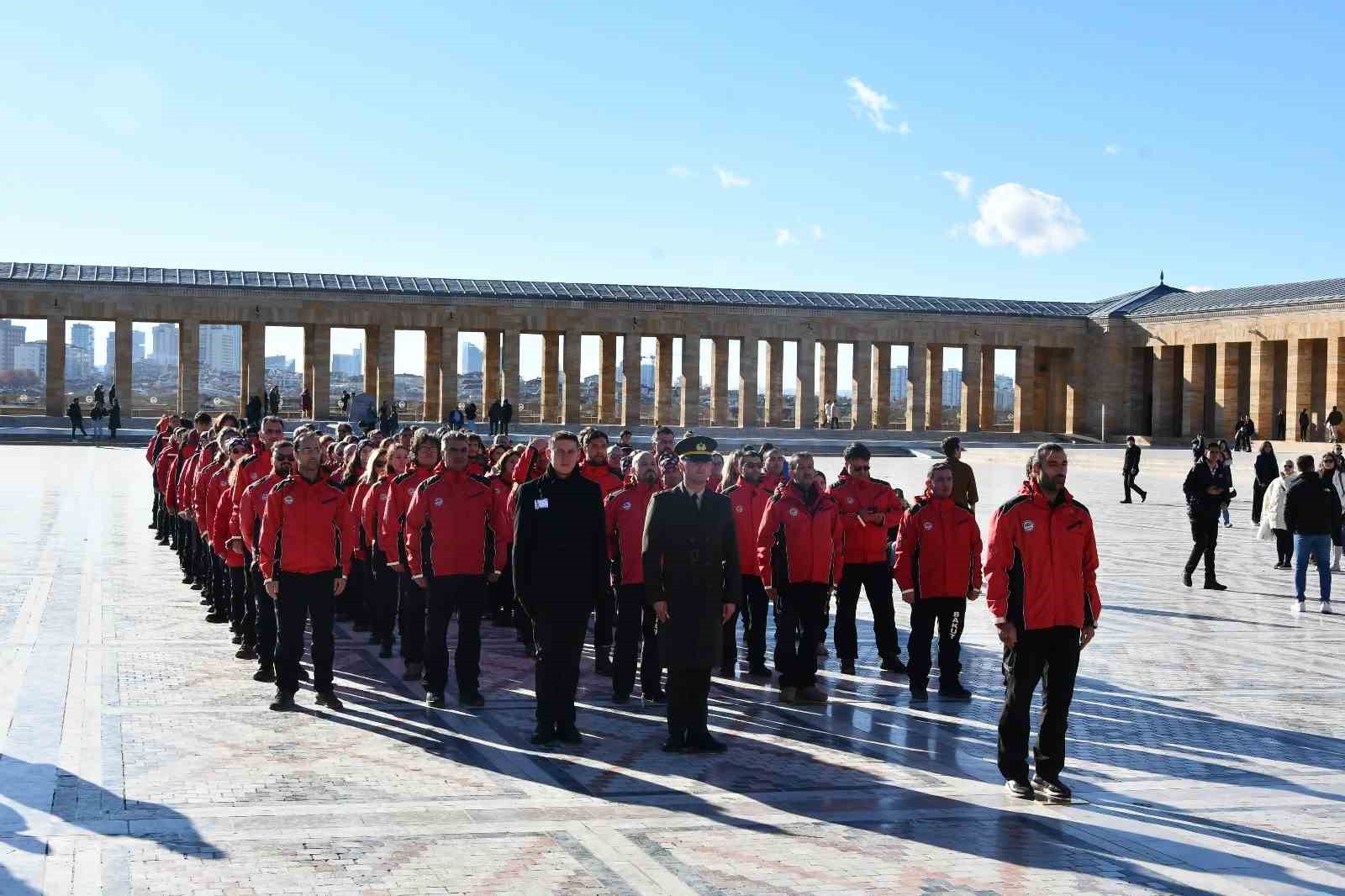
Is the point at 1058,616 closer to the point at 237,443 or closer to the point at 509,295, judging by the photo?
the point at 237,443

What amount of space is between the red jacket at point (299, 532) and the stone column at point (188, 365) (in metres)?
43.8

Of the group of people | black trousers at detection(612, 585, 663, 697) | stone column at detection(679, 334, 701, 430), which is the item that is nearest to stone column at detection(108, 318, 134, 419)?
stone column at detection(679, 334, 701, 430)

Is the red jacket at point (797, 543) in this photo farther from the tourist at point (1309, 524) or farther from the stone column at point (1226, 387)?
the stone column at point (1226, 387)

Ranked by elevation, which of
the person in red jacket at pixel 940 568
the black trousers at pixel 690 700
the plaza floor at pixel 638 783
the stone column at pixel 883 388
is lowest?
the plaza floor at pixel 638 783

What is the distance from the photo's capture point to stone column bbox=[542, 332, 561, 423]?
57.4 metres

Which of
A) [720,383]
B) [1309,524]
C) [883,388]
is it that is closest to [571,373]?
[720,383]

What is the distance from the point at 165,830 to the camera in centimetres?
725

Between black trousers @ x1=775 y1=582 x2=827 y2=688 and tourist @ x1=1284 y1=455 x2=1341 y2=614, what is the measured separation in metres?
7.45

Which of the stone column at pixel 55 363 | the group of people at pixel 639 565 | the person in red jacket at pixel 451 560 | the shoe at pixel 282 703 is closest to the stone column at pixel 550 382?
the stone column at pixel 55 363

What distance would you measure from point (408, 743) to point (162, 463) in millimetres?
11784

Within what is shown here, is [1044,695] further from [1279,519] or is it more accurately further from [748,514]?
[1279,519]

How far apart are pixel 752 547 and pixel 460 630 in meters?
2.57

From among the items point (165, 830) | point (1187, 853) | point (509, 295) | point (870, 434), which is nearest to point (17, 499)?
point (165, 830)

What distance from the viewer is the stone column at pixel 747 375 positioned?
191 feet
